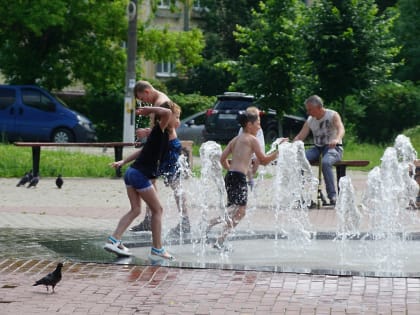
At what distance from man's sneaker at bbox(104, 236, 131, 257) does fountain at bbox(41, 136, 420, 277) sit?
0.91ft

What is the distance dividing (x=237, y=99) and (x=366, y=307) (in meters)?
28.8

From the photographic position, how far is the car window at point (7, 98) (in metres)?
33.6

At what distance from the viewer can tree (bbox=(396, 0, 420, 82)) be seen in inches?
1750

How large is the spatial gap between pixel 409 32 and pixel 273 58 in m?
12.7

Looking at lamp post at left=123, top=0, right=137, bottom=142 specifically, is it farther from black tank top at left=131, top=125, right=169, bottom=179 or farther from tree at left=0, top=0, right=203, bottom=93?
black tank top at left=131, top=125, right=169, bottom=179

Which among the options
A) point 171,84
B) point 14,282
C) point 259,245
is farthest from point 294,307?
point 171,84

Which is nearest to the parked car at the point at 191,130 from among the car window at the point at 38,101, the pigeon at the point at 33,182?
the car window at the point at 38,101

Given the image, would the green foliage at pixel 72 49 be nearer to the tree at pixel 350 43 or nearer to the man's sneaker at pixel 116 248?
the tree at pixel 350 43

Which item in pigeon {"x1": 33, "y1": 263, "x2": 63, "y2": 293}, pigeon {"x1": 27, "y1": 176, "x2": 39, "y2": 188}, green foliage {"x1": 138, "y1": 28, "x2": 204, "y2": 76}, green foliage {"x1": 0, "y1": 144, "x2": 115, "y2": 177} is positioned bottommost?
green foliage {"x1": 0, "y1": 144, "x2": 115, "y2": 177}

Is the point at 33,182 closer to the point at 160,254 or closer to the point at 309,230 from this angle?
the point at 309,230

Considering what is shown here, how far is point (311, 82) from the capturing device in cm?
3206

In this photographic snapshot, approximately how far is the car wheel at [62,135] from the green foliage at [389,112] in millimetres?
9215

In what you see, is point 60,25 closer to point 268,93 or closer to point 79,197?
point 268,93

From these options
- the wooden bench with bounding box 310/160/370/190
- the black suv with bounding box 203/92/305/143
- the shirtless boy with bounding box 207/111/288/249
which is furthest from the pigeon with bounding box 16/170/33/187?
the black suv with bounding box 203/92/305/143
